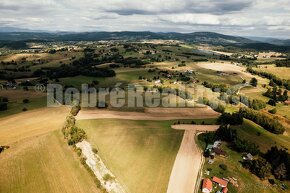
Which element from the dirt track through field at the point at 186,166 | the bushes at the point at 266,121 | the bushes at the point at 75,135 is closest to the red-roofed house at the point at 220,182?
the dirt track through field at the point at 186,166

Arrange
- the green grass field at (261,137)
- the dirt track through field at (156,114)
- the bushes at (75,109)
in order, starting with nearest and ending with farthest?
the green grass field at (261,137)
the bushes at (75,109)
the dirt track through field at (156,114)

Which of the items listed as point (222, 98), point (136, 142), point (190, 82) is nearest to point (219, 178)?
point (136, 142)

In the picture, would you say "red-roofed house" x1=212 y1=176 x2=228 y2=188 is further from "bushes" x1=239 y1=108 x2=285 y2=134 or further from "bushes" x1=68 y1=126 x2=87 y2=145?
"bushes" x1=239 y1=108 x2=285 y2=134

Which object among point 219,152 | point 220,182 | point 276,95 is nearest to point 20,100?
point 219,152

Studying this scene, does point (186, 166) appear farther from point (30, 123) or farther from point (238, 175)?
point (30, 123)

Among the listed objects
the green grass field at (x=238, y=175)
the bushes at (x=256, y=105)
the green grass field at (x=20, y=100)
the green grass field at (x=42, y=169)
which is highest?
the green grass field at (x=20, y=100)

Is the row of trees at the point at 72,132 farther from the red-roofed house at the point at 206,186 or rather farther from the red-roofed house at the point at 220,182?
the red-roofed house at the point at 220,182
